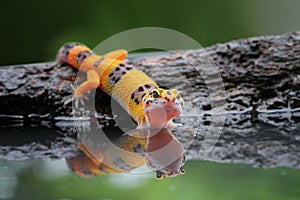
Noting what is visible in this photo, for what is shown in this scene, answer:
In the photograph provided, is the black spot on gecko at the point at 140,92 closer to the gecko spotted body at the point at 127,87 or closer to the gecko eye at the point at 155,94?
the gecko spotted body at the point at 127,87

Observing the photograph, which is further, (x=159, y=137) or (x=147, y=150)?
(x=159, y=137)

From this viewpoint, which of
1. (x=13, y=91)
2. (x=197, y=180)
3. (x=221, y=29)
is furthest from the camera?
(x=221, y=29)

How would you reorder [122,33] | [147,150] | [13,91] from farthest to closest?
1. [122,33]
2. [13,91]
3. [147,150]

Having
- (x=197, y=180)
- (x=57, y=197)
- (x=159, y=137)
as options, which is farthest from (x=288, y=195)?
(x=159, y=137)

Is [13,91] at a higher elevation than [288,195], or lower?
lower

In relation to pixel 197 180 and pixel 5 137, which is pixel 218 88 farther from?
pixel 197 180

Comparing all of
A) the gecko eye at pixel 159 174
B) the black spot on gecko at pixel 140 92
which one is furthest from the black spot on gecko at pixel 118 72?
the gecko eye at pixel 159 174

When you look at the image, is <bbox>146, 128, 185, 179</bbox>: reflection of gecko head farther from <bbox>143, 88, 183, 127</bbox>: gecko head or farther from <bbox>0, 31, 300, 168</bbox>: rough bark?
<bbox>0, 31, 300, 168</bbox>: rough bark

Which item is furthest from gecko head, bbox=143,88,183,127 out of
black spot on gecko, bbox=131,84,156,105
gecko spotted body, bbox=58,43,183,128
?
black spot on gecko, bbox=131,84,156,105
